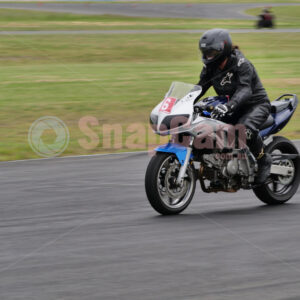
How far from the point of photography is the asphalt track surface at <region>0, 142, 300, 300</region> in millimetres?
4863

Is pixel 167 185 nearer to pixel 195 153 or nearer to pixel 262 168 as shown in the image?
pixel 195 153

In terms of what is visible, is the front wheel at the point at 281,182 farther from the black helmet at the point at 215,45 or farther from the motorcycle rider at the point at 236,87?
the black helmet at the point at 215,45

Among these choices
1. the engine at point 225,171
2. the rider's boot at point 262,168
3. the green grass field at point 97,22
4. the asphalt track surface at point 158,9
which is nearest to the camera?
the engine at point 225,171

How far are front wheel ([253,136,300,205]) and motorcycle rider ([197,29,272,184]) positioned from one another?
0.87 feet

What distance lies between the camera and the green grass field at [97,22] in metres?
40.5

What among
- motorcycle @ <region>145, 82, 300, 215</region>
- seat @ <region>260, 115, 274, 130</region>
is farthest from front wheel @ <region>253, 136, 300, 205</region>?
seat @ <region>260, 115, 274, 130</region>

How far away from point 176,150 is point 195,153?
0.33m

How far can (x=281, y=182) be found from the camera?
793cm

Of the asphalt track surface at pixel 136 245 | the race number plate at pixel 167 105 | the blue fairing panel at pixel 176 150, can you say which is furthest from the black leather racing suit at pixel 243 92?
→ the asphalt track surface at pixel 136 245

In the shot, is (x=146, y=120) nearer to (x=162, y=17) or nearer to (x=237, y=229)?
(x=237, y=229)

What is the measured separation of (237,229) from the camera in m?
6.66

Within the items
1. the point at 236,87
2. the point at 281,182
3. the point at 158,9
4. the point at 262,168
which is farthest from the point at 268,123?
the point at 158,9

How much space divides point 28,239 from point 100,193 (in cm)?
238

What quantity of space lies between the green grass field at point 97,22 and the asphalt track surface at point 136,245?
99.6 feet
